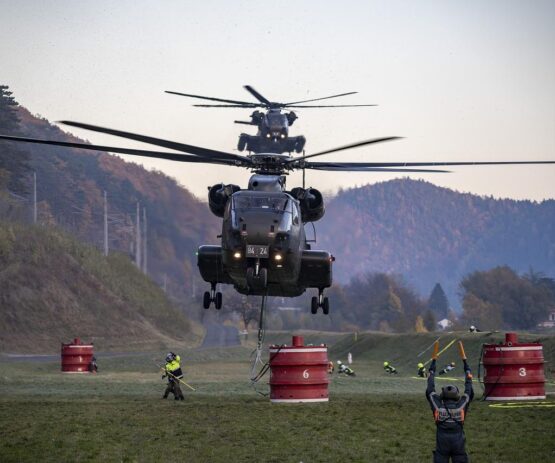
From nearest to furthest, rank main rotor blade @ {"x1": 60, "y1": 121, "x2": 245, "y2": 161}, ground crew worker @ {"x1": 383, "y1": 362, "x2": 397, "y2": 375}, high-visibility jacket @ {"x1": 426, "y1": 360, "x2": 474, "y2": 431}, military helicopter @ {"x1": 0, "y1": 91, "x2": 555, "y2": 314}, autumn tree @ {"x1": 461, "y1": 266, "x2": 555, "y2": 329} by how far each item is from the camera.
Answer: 1. high-visibility jacket @ {"x1": 426, "y1": 360, "x2": 474, "y2": 431}
2. main rotor blade @ {"x1": 60, "y1": 121, "x2": 245, "y2": 161}
3. military helicopter @ {"x1": 0, "y1": 91, "x2": 555, "y2": 314}
4. ground crew worker @ {"x1": 383, "y1": 362, "x2": 397, "y2": 375}
5. autumn tree @ {"x1": 461, "y1": 266, "x2": 555, "y2": 329}

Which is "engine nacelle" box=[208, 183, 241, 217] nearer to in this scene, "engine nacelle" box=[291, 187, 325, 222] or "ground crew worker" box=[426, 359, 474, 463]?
"engine nacelle" box=[291, 187, 325, 222]

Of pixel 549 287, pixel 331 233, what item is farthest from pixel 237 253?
pixel 549 287

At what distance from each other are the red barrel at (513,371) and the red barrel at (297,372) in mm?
4998

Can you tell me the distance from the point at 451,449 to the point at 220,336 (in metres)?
100.0

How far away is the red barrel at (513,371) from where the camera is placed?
3228 centimetres

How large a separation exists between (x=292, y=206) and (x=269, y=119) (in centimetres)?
5103

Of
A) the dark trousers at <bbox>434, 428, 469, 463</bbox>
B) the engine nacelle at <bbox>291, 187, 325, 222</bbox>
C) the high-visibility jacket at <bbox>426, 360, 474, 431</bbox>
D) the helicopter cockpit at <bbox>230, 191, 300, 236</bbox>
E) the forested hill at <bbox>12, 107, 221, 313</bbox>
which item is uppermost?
the forested hill at <bbox>12, 107, 221, 313</bbox>

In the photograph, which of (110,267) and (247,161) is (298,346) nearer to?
(247,161)

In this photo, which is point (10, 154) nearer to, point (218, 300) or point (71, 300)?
point (71, 300)

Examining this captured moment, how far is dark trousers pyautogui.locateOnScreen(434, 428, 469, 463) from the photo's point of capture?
1727 centimetres

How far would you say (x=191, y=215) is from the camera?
390ft

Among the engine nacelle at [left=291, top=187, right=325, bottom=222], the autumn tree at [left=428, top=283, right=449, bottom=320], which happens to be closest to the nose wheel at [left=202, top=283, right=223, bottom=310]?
the engine nacelle at [left=291, top=187, right=325, bottom=222]

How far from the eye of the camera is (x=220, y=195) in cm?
3184

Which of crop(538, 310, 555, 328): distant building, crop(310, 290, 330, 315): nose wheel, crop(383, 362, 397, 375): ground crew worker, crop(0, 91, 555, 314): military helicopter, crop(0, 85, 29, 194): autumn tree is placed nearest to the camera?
crop(0, 91, 555, 314): military helicopter
